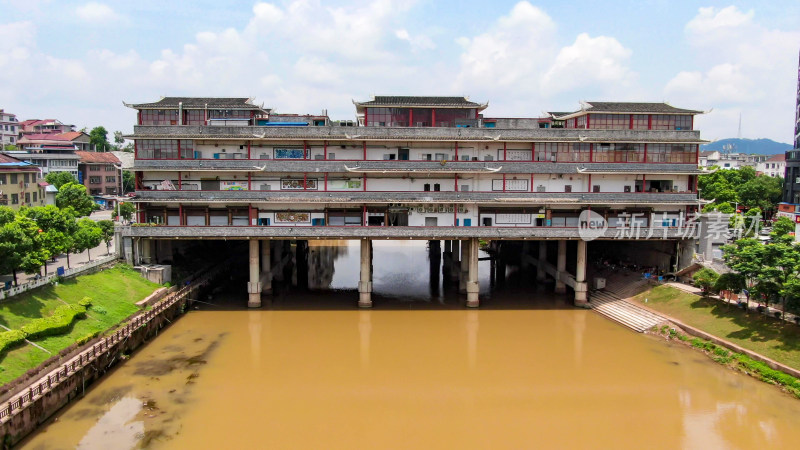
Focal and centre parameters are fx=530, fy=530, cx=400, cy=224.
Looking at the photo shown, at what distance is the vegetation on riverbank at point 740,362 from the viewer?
91.6 feet

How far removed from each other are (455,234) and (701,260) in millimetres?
20350

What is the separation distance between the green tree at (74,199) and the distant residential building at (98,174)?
25605mm

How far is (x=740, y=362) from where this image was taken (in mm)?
30781

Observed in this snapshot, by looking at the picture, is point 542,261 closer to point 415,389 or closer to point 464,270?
point 464,270

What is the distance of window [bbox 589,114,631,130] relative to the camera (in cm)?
4550

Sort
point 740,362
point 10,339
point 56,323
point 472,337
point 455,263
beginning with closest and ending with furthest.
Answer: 1. point 10,339
2. point 56,323
3. point 740,362
4. point 472,337
5. point 455,263

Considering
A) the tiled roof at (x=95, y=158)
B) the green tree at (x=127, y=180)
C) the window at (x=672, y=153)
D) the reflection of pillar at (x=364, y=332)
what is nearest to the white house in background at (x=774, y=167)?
the window at (x=672, y=153)

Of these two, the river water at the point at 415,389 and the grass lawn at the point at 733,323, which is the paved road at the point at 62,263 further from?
the grass lawn at the point at 733,323

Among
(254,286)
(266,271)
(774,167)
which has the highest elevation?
(774,167)

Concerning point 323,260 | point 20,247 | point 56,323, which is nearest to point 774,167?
point 323,260

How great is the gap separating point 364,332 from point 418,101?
67.4 ft

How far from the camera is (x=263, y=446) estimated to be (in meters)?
22.5

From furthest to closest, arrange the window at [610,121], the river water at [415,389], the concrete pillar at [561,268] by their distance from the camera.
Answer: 1. the concrete pillar at [561,268]
2. the window at [610,121]
3. the river water at [415,389]

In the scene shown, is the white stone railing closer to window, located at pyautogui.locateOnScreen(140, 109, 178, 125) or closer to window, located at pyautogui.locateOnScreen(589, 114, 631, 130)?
window, located at pyautogui.locateOnScreen(140, 109, 178, 125)
